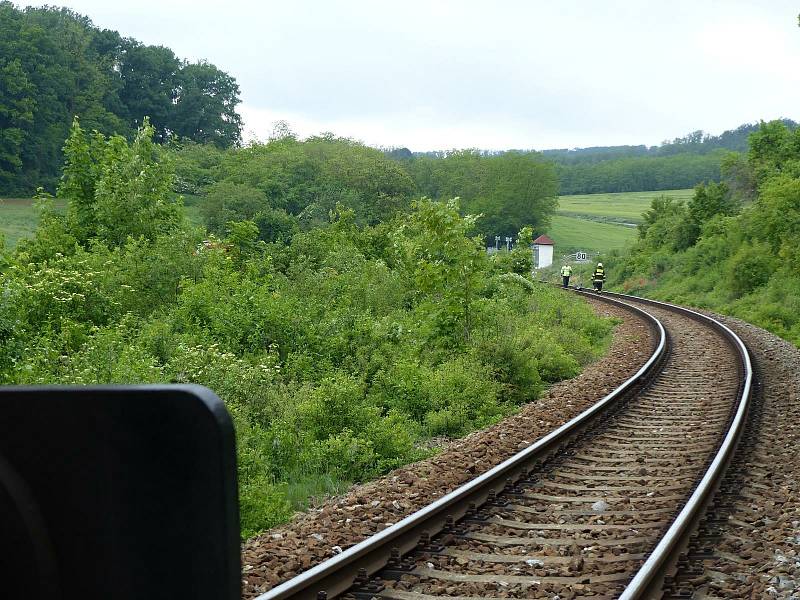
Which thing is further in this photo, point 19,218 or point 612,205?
point 612,205

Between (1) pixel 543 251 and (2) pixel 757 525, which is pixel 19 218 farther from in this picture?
(2) pixel 757 525

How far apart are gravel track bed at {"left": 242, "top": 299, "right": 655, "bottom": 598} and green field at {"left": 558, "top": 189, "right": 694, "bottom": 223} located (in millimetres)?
114784

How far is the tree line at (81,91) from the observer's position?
65.9 metres

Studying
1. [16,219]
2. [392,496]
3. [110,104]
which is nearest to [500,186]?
[110,104]

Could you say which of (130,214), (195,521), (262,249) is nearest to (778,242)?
(262,249)

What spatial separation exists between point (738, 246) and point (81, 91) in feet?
195

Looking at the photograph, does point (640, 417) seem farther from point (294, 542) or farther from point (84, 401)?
point (84, 401)

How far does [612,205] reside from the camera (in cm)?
14900

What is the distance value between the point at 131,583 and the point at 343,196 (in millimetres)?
46586

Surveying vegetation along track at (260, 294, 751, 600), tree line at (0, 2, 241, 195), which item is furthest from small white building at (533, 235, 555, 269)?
vegetation along track at (260, 294, 751, 600)

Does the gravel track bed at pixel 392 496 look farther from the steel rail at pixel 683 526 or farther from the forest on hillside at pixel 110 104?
the forest on hillside at pixel 110 104

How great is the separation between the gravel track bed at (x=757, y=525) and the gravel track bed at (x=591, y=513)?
1.20 ft

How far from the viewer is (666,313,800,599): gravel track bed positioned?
19.4 feet


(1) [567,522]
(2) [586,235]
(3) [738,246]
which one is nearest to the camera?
(1) [567,522]
